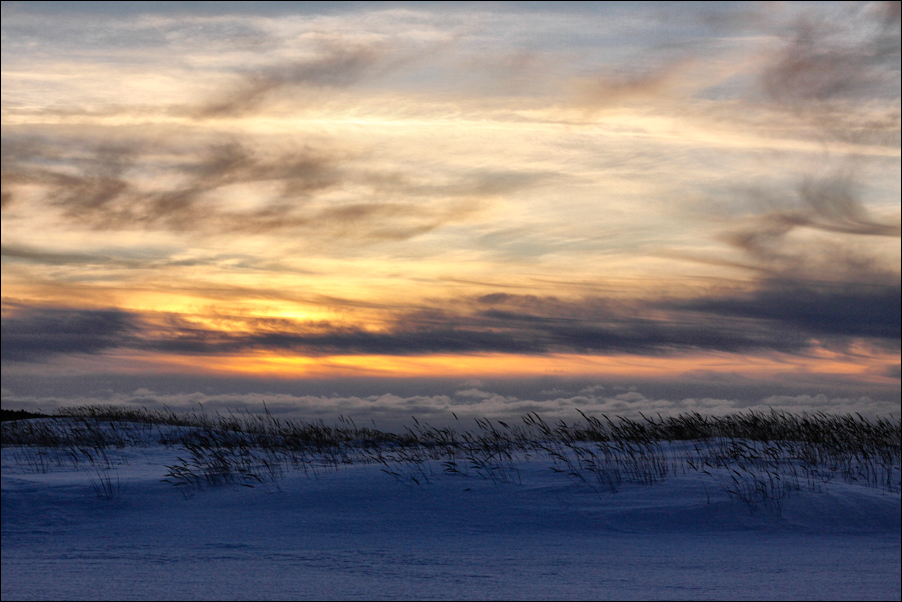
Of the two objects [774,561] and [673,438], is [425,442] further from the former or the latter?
[774,561]

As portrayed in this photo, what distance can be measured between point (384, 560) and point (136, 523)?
11.1ft

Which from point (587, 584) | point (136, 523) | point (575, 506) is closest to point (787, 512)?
point (575, 506)

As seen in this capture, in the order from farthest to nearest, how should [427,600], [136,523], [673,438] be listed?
1. [673,438]
2. [136,523]
3. [427,600]

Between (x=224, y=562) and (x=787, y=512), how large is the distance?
5607mm

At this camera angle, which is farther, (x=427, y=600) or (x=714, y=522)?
(x=714, y=522)

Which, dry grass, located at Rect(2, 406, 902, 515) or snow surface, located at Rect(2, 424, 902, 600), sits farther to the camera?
dry grass, located at Rect(2, 406, 902, 515)

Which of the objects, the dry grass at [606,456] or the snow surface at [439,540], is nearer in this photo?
the snow surface at [439,540]

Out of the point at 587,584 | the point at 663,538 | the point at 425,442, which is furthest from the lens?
the point at 425,442

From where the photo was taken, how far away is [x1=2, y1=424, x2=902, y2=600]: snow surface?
16.1ft

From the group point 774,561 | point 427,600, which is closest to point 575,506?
point 774,561

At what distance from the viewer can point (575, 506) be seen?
7.75m

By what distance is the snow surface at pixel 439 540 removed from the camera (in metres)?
4.91

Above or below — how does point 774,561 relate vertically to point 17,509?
above

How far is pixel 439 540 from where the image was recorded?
6.72 metres
